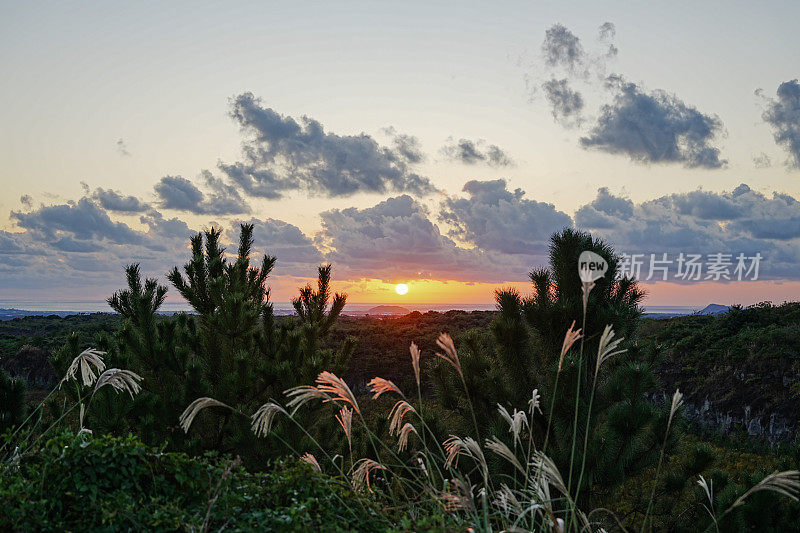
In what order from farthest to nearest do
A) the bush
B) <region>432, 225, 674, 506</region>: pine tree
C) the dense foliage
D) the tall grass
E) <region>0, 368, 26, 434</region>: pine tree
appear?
1. <region>0, 368, 26, 434</region>: pine tree
2. <region>432, 225, 674, 506</region>: pine tree
3. the dense foliage
4. the tall grass
5. the bush

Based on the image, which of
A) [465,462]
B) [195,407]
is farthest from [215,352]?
[195,407]

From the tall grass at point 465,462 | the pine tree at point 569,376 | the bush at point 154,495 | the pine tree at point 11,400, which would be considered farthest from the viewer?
the pine tree at point 11,400

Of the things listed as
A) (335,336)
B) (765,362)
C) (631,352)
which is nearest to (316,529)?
(631,352)

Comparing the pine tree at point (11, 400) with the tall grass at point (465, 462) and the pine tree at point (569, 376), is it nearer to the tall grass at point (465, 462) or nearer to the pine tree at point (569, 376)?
the tall grass at point (465, 462)

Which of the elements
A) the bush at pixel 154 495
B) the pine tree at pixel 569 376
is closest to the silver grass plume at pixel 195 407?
the bush at pixel 154 495

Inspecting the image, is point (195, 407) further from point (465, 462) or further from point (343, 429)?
point (465, 462)

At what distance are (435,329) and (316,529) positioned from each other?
28944 mm

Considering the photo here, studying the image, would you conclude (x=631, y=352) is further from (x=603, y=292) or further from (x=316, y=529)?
(x=316, y=529)

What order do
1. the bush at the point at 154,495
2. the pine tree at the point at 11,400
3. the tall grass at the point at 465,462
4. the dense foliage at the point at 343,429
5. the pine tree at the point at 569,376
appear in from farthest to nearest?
the pine tree at the point at 11,400 < the pine tree at the point at 569,376 < the dense foliage at the point at 343,429 < the tall grass at the point at 465,462 < the bush at the point at 154,495

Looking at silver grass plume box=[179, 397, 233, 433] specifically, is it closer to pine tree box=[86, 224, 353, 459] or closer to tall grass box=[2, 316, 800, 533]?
tall grass box=[2, 316, 800, 533]

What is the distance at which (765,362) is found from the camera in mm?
17000

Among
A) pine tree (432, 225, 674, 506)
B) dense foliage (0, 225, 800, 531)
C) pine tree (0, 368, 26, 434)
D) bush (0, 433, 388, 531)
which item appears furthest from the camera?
pine tree (0, 368, 26, 434)

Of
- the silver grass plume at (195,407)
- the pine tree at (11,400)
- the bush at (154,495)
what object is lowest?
the pine tree at (11,400)

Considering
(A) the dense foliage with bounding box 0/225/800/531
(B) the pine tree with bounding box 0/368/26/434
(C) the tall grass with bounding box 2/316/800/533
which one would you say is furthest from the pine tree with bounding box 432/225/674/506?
(B) the pine tree with bounding box 0/368/26/434
